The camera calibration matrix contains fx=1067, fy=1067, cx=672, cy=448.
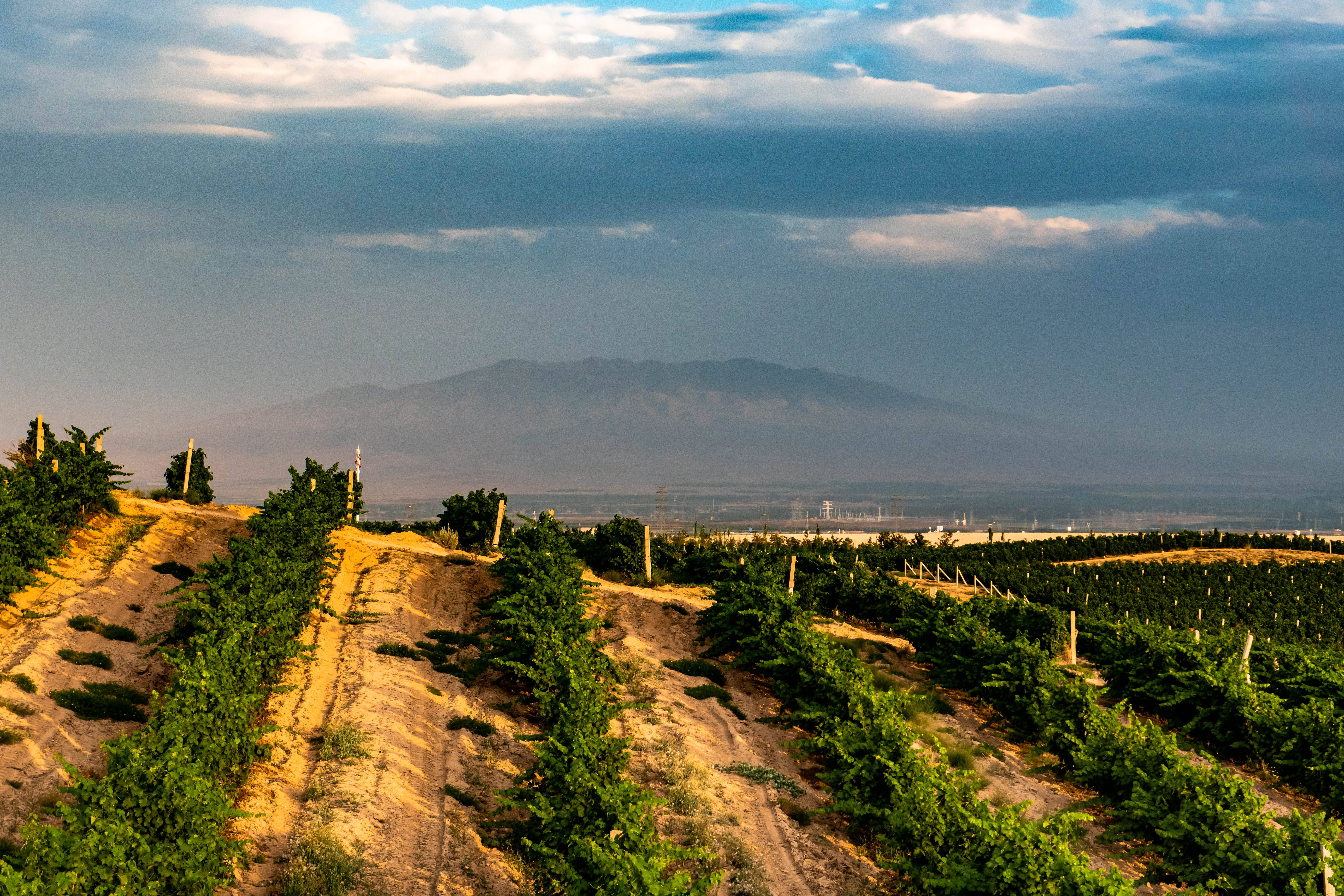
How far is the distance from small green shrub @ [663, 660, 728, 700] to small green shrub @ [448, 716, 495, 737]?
667cm

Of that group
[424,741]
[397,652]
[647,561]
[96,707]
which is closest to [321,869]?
[424,741]

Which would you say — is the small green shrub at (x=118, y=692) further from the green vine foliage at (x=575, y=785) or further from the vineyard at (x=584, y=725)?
the green vine foliage at (x=575, y=785)

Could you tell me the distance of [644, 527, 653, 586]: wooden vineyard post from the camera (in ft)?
127

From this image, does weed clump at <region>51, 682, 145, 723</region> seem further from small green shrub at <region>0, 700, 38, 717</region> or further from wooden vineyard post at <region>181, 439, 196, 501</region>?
wooden vineyard post at <region>181, 439, 196, 501</region>

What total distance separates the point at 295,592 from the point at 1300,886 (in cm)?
2008

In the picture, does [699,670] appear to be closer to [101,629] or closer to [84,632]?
[101,629]

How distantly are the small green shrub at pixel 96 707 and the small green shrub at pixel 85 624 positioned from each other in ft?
14.3

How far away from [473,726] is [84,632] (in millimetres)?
9945

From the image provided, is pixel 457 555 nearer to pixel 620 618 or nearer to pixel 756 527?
pixel 620 618

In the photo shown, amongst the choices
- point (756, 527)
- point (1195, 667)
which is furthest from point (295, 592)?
point (756, 527)

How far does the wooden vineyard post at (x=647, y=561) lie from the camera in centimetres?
3875

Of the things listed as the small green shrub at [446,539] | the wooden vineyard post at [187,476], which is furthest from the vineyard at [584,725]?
the wooden vineyard post at [187,476]

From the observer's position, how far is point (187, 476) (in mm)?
46000

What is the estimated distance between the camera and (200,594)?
22.1 m
